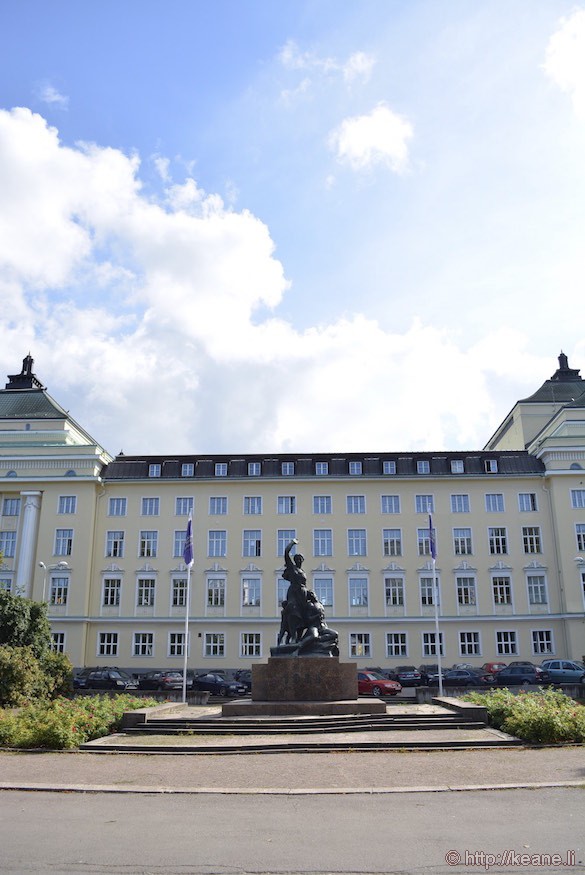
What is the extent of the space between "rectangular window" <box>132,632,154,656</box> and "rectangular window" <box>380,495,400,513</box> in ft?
62.4

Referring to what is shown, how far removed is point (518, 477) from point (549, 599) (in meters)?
8.81

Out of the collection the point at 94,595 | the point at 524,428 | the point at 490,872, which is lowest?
the point at 490,872

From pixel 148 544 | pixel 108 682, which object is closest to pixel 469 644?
pixel 148 544

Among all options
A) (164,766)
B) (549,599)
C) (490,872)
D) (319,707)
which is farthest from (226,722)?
(549,599)

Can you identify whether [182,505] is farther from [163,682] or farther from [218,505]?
[163,682]

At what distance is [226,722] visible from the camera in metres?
19.9

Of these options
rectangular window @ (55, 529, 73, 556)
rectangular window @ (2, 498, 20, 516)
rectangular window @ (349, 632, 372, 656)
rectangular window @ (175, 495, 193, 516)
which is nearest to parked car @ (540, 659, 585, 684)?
rectangular window @ (349, 632, 372, 656)

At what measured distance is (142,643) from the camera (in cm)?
5309

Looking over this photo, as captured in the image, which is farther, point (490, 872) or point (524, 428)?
point (524, 428)

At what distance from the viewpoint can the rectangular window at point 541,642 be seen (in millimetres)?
51250

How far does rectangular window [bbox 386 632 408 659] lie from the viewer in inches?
2050

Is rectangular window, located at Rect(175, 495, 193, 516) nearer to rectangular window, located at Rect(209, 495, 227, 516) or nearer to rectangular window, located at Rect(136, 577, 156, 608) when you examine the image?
rectangular window, located at Rect(209, 495, 227, 516)

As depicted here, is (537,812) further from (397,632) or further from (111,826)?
(397,632)

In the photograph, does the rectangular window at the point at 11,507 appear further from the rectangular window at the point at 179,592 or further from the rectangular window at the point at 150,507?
the rectangular window at the point at 179,592
